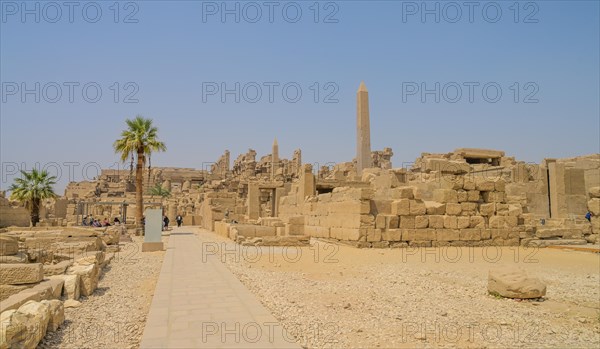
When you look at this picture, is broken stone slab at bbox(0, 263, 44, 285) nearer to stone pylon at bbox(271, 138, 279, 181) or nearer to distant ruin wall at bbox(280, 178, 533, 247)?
distant ruin wall at bbox(280, 178, 533, 247)

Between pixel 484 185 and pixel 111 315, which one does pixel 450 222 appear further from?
pixel 111 315

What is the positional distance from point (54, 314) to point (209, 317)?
1.76 m

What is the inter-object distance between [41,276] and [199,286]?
2417 mm

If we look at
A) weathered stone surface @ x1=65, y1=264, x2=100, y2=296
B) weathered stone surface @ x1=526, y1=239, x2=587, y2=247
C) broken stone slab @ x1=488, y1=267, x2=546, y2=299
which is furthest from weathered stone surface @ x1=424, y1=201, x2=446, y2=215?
weathered stone surface @ x1=65, y1=264, x2=100, y2=296

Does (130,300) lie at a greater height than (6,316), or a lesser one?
lesser

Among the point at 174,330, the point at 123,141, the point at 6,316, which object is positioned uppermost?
the point at 123,141

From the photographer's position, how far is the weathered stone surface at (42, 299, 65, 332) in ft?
16.4

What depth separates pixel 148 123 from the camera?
24.7 m

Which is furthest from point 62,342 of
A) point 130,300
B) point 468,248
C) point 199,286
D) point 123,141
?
point 123,141

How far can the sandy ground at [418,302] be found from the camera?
5.22 m

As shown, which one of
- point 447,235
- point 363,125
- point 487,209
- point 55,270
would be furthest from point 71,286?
point 363,125

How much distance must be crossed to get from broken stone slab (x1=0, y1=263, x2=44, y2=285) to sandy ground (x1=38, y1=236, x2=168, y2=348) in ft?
2.64

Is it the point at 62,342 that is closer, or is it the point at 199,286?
the point at 62,342

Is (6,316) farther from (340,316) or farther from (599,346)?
(599,346)
